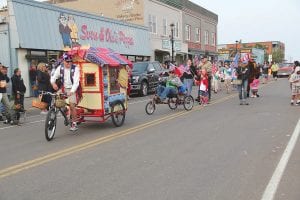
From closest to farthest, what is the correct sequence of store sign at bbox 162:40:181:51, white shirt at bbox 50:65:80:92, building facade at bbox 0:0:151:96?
white shirt at bbox 50:65:80:92, building facade at bbox 0:0:151:96, store sign at bbox 162:40:181:51

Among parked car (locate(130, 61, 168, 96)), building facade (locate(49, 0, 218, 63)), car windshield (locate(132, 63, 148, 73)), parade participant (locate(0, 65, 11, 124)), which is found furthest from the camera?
building facade (locate(49, 0, 218, 63))

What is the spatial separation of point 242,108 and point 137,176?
10.1 metres

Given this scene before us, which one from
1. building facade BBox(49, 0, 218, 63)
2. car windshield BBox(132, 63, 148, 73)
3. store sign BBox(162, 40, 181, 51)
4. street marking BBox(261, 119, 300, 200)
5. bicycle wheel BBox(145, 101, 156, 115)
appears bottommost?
street marking BBox(261, 119, 300, 200)

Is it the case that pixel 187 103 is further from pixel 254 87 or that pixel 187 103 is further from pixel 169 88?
pixel 254 87

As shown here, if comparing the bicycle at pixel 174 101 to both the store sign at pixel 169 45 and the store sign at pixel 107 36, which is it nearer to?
the store sign at pixel 107 36

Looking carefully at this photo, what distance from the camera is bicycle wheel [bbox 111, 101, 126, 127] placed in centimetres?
1176

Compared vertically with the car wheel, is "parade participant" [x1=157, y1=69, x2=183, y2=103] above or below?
above

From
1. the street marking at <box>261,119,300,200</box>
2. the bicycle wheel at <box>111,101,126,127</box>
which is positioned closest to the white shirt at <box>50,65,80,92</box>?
the bicycle wheel at <box>111,101,126,127</box>

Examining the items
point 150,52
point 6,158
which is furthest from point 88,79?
point 150,52

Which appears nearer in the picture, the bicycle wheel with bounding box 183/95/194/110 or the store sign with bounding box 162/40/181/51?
the bicycle wheel with bounding box 183/95/194/110

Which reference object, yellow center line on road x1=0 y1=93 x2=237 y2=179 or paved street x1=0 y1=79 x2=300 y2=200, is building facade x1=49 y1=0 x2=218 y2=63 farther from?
paved street x1=0 y1=79 x2=300 y2=200

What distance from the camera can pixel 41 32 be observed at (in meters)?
24.2

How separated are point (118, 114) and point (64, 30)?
598 inches

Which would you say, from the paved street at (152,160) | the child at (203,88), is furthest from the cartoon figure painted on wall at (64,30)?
the paved street at (152,160)
